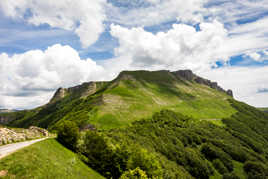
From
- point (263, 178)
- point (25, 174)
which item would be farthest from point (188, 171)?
point (25, 174)

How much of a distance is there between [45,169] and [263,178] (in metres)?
141

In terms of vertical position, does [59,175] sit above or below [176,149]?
above

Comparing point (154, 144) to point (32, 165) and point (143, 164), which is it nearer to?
point (143, 164)

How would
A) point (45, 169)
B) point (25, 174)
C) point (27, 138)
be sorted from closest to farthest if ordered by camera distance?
1. point (25, 174)
2. point (45, 169)
3. point (27, 138)

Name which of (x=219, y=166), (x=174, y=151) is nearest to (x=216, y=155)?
(x=219, y=166)

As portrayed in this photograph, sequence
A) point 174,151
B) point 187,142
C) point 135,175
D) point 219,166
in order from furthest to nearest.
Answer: point 187,142 → point 219,166 → point 174,151 → point 135,175

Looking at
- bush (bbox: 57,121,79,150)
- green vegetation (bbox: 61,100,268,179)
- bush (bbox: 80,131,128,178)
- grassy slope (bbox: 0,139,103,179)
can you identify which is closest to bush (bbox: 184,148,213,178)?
green vegetation (bbox: 61,100,268,179)

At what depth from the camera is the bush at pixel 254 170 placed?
370ft

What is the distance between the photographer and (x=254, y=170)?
11794 centimetres

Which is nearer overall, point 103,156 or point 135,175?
point 135,175

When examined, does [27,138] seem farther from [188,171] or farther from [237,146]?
[237,146]

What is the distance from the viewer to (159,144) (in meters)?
113

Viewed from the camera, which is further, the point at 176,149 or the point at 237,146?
the point at 237,146

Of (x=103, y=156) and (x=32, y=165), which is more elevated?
(x=32, y=165)
